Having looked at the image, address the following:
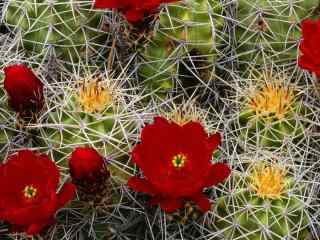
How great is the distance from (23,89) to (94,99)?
0.17 meters

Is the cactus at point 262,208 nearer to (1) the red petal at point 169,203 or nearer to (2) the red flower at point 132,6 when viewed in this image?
(1) the red petal at point 169,203

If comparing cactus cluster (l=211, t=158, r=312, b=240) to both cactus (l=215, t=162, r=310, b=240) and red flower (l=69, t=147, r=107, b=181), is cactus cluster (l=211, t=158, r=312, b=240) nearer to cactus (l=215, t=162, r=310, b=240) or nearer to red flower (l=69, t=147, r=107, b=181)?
cactus (l=215, t=162, r=310, b=240)

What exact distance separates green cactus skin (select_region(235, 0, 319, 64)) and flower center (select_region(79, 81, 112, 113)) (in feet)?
1.71

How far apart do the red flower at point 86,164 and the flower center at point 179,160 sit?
165mm

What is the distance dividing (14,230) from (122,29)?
694 millimetres

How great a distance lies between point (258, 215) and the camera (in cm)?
194

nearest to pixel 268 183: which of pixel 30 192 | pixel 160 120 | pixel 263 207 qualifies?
pixel 263 207

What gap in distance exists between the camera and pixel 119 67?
228 cm

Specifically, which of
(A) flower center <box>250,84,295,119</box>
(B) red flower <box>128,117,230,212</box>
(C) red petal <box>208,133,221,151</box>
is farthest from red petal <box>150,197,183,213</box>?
(A) flower center <box>250,84,295,119</box>

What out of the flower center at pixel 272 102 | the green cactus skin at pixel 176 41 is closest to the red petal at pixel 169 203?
the flower center at pixel 272 102

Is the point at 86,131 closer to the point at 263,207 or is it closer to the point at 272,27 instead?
the point at 263,207

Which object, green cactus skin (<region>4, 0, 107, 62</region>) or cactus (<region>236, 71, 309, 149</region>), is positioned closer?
cactus (<region>236, 71, 309, 149</region>)

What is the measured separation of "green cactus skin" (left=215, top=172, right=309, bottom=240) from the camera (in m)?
1.93

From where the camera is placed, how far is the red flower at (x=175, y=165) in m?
1.79
